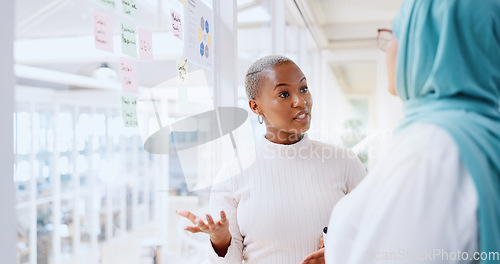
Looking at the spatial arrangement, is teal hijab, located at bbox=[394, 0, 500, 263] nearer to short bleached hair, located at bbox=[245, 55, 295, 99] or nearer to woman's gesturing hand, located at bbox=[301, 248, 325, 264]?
woman's gesturing hand, located at bbox=[301, 248, 325, 264]

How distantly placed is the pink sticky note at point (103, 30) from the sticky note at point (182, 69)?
486 mm

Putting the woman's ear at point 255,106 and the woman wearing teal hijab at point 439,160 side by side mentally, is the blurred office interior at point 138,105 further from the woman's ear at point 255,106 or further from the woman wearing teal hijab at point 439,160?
the woman wearing teal hijab at point 439,160

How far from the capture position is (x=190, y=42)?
54.2 inches

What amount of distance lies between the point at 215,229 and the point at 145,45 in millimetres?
537

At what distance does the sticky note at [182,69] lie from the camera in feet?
4.45

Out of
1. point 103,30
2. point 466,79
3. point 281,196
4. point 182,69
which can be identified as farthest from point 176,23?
point 466,79

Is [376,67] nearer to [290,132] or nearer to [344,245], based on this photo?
[290,132]

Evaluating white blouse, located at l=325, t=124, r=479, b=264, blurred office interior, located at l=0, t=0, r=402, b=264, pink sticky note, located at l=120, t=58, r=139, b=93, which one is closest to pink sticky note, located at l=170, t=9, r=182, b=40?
blurred office interior, located at l=0, t=0, r=402, b=264

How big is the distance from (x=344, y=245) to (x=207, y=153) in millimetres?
1117

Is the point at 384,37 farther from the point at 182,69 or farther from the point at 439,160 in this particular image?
the point at 182,69

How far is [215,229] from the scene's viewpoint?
999mm

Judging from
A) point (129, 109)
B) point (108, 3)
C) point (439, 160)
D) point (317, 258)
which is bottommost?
point (317, 258)

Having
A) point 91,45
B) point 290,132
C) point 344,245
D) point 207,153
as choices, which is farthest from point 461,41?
point 207,153

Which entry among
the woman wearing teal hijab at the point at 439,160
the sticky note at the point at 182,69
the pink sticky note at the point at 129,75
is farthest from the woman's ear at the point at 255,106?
the woman wearing teal hijab at the point at 439,160
